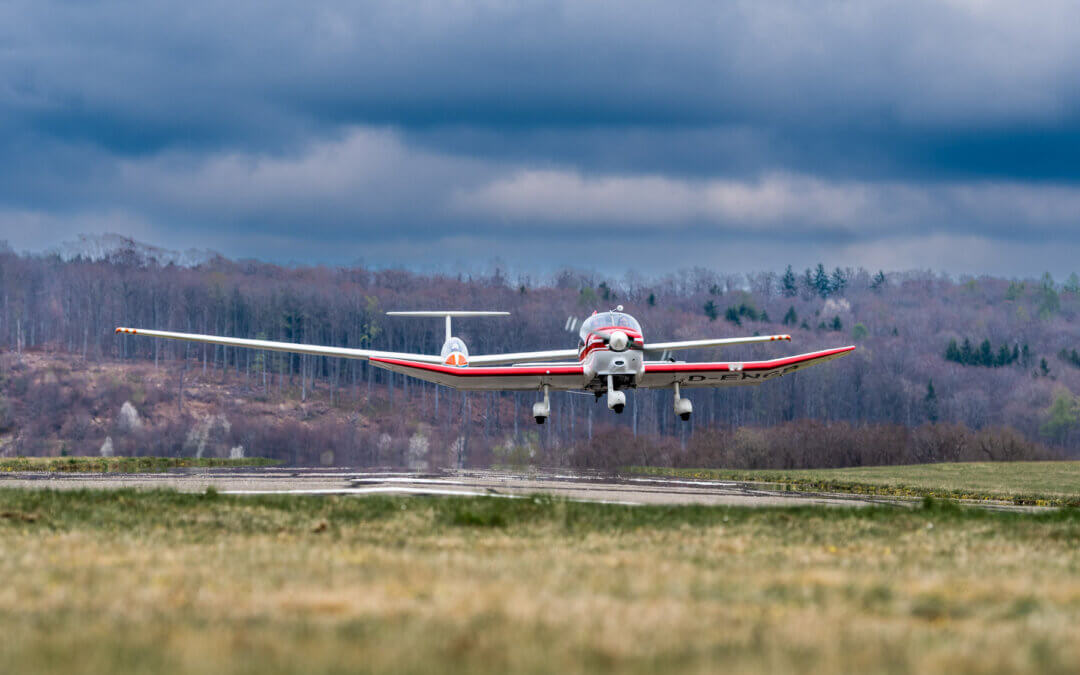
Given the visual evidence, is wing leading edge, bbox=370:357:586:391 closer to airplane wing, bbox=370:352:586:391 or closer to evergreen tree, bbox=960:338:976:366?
airplane wing, bbox=370:352:586:391

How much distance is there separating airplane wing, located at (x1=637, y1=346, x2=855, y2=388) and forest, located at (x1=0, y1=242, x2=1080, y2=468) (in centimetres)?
2148

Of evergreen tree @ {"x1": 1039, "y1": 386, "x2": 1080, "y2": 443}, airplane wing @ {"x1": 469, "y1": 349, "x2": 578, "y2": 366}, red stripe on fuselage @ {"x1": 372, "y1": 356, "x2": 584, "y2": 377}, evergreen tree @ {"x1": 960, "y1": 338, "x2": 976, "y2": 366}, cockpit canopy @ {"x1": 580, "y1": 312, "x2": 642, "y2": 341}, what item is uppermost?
evergreen tree @ {"x1": 960, "y1": 338, "x2": 976, "y2": 366}

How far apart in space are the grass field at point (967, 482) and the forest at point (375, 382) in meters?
19.0

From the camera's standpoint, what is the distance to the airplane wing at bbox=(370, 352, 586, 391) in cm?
4872

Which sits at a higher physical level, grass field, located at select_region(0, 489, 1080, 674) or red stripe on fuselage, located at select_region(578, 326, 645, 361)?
red stripe on fuselage, located at select_region(578, 326, 645, 361)

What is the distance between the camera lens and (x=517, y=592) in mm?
9312

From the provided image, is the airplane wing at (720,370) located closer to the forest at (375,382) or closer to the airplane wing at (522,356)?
the airplane wing at (522,356)

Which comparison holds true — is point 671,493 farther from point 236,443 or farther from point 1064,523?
point 236,443

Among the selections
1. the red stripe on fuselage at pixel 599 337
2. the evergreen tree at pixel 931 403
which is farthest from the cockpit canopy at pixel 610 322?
the evergreen tree at pixel 931 403

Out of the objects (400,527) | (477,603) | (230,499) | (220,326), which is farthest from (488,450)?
(220,326)

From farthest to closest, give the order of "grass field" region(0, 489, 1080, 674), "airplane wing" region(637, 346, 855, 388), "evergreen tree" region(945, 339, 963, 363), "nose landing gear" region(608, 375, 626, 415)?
1. "evergreen tree" region(945, 339, 963, 363)
2. "airplane wing" region(637, 346, 855, 388)
3. "nose landing gear" region(608, 375, 626, 415)
4. "grass field" region(0, 489, 1080, 674)

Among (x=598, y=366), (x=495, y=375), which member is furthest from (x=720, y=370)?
(x=495, y=375)

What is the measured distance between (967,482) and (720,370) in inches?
487

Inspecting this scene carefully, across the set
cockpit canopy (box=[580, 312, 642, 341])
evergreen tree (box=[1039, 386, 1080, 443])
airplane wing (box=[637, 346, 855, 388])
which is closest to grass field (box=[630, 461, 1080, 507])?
airplane wing (box=[637, 346, 855, 388])
